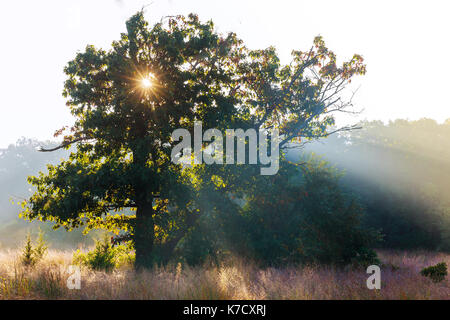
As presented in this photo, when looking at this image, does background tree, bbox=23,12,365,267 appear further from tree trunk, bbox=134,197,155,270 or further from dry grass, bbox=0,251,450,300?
dry grass, bbox=0,251,450,300

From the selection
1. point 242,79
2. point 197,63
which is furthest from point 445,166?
point 197,63

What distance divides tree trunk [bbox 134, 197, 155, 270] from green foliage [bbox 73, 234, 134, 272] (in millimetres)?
876

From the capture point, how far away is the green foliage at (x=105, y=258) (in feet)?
41.4

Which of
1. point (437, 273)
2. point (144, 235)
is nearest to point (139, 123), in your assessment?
point (144, 235)

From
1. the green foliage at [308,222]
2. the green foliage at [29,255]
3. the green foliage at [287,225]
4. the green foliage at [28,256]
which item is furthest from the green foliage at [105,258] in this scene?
the green foliage at [308,222]

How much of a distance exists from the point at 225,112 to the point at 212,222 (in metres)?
5.72

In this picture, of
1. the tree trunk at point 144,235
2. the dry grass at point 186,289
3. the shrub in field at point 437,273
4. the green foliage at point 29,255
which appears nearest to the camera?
the dry grass at point 186,289

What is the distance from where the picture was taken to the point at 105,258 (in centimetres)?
1306

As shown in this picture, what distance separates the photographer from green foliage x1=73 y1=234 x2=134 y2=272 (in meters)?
12.6

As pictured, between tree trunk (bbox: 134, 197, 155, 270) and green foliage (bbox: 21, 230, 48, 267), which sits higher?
tree trunk (bbox: 134, 197, 155, 270)

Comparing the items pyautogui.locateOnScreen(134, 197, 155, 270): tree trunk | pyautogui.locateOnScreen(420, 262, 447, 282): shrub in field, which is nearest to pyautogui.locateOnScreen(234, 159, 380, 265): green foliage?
pyautogui.locateOnScreen(420, 262, 447, 282): shrub in field

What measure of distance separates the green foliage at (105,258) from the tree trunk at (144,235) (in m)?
0.88

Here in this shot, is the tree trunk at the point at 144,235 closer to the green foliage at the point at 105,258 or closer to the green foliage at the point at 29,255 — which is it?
the green foliage at the point at 105,258

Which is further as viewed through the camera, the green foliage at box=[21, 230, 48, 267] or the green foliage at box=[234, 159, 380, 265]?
the green foliage at box=[234, 159, 380, 265]
